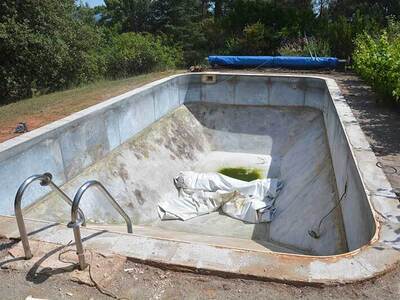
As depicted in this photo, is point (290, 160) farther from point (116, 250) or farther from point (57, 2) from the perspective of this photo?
point (57, 2)

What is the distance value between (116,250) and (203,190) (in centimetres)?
519

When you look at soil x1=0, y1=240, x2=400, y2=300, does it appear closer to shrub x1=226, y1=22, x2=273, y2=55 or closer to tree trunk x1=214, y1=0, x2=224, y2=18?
shrub x1=226, y1=22, x2=273, y2=55

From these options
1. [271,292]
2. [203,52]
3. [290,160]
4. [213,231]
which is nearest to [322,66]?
[290,160]

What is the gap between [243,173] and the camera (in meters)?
9.77

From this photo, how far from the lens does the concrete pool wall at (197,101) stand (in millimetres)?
3859

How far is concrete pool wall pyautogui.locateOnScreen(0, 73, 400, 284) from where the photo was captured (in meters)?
3.86

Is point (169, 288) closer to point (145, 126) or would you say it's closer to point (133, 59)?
point (145, 126)

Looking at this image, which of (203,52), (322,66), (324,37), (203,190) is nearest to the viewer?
(203,190)

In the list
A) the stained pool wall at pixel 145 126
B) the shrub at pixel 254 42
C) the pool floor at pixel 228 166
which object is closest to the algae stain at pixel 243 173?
the pool floor at pixel 228 166

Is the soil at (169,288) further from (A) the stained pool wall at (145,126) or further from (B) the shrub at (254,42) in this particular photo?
(B) the shrub at (254,42)

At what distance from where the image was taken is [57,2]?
14.8 meters

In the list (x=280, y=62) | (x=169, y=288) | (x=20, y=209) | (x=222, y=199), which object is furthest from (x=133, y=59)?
(x=169, y=288)

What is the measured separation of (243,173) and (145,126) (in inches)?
115

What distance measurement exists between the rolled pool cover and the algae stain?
5.17 metres
